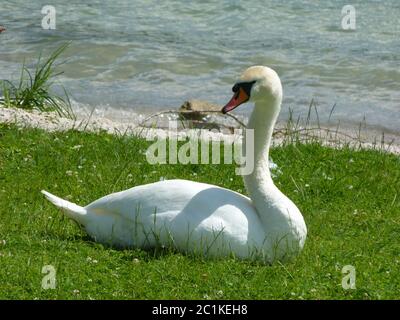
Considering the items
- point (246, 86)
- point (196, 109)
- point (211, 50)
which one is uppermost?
point (246, 86)

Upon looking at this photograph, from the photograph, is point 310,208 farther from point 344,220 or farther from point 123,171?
point 123,171

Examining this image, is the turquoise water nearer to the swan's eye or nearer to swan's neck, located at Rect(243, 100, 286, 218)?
swan's neck, located at Rect(243, 100, 286, 218)

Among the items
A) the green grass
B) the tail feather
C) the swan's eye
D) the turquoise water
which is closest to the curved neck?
the swan's eye

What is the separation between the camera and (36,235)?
666cm

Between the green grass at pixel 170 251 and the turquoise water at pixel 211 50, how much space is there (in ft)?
13.8

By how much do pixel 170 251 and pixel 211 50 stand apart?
9.91 m

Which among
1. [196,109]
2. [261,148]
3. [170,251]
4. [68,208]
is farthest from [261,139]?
[196,109]

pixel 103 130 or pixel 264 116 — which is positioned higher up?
pixel 264 116

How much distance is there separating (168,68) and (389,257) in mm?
8938

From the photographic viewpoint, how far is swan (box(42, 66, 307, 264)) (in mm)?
6266

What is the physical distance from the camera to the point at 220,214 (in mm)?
6312

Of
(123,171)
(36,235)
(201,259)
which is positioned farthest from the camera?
(123,171)

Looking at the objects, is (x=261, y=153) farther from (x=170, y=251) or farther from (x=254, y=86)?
(x=170, y=251)
